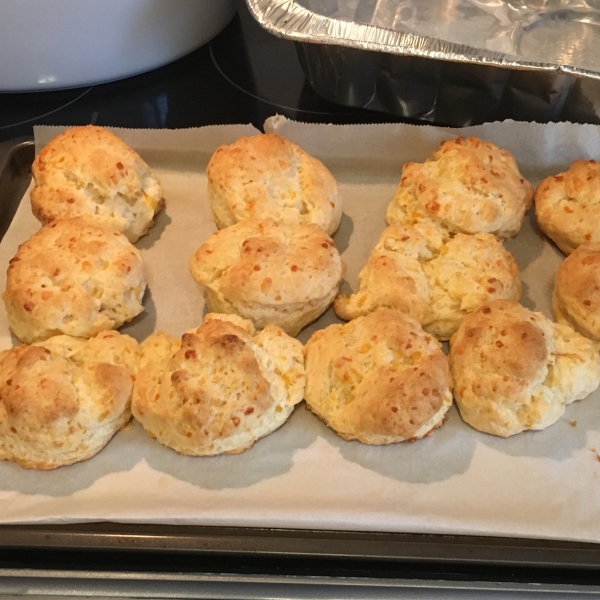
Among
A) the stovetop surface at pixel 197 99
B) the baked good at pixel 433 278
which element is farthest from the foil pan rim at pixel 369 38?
the baked good at pixel 433 278

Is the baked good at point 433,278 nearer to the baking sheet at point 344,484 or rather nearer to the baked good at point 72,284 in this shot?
the baking sheet at point 344,484

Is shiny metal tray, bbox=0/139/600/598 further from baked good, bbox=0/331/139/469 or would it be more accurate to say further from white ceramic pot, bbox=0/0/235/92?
white ceramic pot, bbox=0/0/235/92

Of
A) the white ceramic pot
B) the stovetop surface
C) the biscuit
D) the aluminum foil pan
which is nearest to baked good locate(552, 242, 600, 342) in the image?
the aluminum foil pan

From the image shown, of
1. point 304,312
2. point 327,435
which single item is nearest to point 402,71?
point 304,312

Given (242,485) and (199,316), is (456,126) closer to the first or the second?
(199,316)

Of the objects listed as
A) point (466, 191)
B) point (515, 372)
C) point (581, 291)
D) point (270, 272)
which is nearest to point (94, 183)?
point (270, 272)
